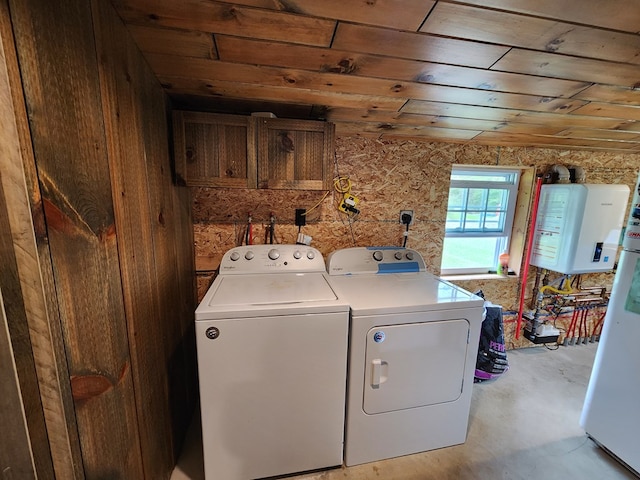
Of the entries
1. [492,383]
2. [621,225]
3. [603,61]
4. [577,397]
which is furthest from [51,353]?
[621,225]

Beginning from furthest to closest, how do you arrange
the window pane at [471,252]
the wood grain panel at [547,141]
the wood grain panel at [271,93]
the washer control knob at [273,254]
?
1. the window pane at [471,252]
2. the wood grain panel at [547,141]
3. the washer control knob at [273,254]
4. the wood grain panel at [271,93]

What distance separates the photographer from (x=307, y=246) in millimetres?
1959

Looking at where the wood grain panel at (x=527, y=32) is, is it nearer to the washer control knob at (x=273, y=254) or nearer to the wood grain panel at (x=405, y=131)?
the wood grain panel at (x=405, y=131)

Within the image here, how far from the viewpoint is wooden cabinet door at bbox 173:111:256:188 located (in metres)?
1.52

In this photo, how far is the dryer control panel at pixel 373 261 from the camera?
1.92m

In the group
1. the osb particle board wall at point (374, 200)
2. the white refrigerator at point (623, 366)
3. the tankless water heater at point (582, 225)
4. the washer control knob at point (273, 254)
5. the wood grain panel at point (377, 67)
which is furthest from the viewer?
the tankless water heater at point (582, 225)

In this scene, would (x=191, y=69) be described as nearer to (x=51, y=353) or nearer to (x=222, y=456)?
(x=51, y=353)

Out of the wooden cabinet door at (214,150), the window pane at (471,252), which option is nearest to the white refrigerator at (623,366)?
the window pane at (471,252)

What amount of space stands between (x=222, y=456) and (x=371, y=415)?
2.59 feet

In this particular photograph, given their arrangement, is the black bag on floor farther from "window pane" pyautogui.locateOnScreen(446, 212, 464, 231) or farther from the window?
"window pane" pyautogui.locateOnScreen(446, 212, 464, 231)

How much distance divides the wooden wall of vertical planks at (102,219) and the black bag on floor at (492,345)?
2.28 meters

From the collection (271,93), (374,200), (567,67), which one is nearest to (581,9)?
(567,67)

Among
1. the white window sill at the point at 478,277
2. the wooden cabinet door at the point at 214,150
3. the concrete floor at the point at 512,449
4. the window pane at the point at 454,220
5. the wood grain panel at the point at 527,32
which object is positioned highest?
the wood grain panel at the point at 527,32

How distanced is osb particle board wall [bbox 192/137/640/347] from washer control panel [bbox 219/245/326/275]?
222 mm
